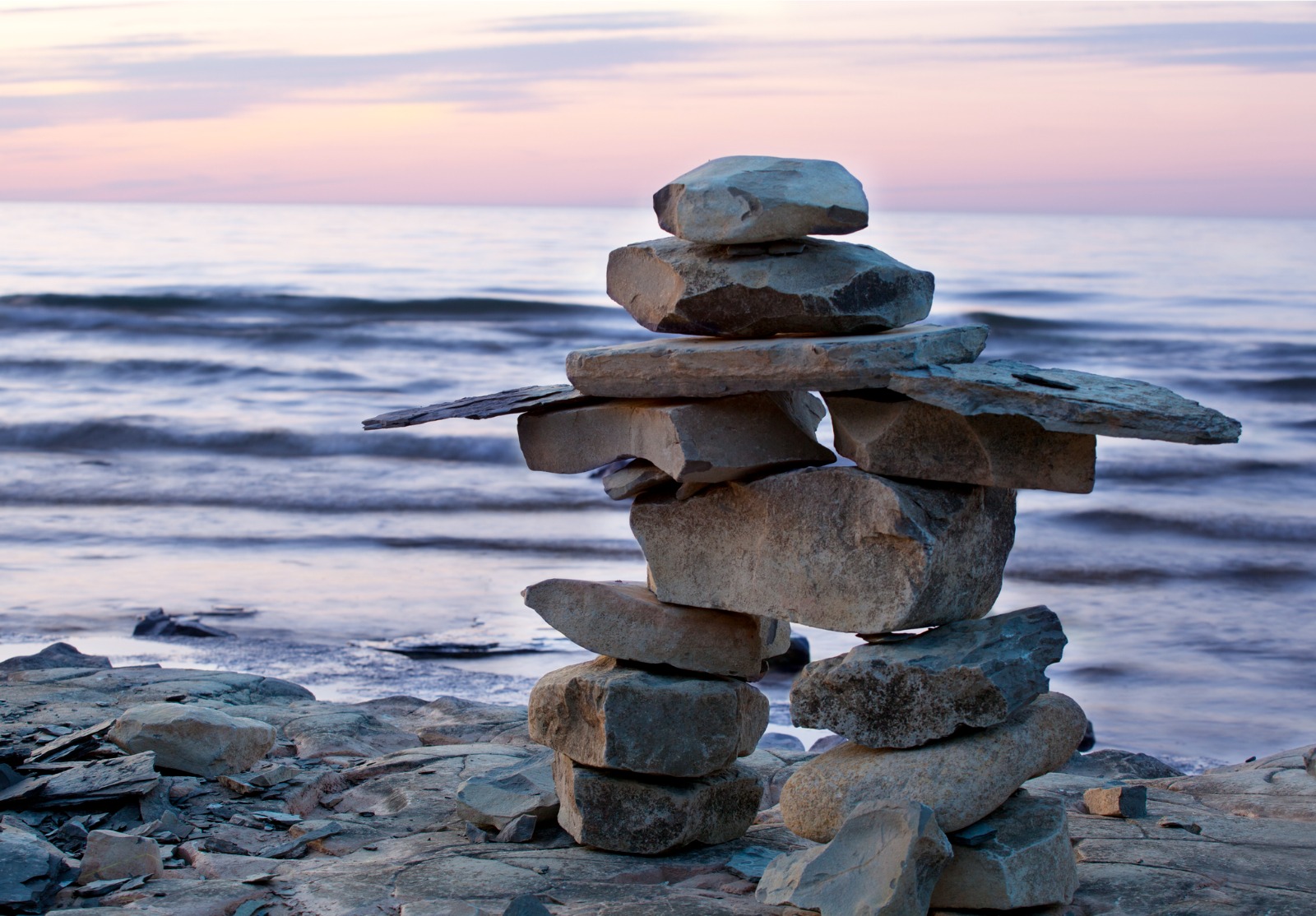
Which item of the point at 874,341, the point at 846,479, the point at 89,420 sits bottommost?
the point at 89,420

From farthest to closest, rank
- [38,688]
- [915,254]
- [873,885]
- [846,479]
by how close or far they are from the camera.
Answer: [915,254], [38,688], [846,479], [873,885]

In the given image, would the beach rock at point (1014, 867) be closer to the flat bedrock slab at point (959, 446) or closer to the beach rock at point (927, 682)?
the beach rock at point (927, 682)

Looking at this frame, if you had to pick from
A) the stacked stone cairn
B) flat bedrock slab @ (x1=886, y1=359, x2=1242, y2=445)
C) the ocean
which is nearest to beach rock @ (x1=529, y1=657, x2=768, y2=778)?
the stacked stone cairn

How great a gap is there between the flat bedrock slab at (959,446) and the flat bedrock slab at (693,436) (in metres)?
0.21

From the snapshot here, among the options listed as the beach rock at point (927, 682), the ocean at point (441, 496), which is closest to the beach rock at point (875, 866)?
the beach rock at point (927, 682)

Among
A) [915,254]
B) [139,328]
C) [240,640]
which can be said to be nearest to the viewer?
[240,640]

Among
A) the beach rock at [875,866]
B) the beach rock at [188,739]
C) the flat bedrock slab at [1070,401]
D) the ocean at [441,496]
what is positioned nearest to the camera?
the flat bedrock slab at [1070,401]

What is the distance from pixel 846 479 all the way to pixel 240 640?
5577 mm

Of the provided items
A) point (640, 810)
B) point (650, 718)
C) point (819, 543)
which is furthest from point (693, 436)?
point (640, 810)

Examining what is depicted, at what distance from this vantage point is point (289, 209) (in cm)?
11412

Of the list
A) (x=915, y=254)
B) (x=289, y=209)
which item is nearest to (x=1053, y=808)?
(x=915, y=254)

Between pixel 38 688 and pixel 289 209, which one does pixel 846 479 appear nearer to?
pixel 38 688

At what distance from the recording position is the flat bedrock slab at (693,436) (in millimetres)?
3811

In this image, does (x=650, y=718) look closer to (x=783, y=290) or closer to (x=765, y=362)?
(x=765, y=362)
